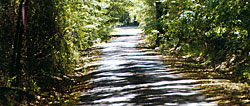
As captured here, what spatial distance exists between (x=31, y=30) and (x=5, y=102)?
10.6 ft

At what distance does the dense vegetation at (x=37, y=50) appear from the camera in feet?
27.9

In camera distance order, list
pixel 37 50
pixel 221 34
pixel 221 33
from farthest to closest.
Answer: pixel 221 33
pixel 221 34
pixel 37 50

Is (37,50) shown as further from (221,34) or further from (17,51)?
(221,34)

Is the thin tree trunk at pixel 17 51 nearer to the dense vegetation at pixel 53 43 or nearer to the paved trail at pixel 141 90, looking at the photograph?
the dense vegetation at pixel 53 43

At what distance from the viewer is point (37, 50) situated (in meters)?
10.2

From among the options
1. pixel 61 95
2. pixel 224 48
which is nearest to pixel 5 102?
pixel 61 95

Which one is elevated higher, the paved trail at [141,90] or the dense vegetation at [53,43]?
the dense vegetation at [53,43]

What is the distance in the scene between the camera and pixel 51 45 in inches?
430

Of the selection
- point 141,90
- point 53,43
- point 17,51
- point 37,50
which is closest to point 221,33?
point 141,90

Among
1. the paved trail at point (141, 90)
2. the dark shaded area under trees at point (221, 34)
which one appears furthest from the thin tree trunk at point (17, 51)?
the dark shaded area under trees at point (221, 34)

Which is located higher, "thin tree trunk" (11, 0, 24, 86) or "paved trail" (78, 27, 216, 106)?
"thin tree trunk" (11, 0, 24, 86)

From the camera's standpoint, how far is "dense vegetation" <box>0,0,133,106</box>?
27.9ft

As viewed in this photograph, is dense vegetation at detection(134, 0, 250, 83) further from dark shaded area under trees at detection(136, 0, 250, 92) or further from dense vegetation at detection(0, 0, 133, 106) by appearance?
dense vegetation at detection(0, 0, 133, 106)

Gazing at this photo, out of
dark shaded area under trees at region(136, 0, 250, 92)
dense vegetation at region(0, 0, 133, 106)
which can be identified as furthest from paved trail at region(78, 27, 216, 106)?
dark shaded area under trees at region(136, 0, 250, 92)
